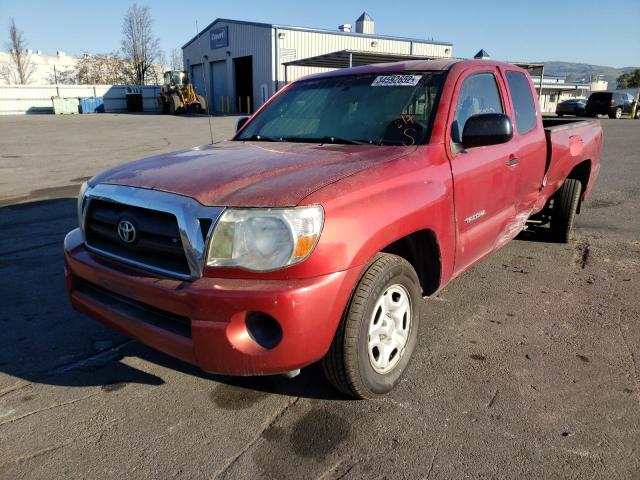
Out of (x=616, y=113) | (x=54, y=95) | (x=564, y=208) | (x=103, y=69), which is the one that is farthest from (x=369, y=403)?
(x=103, y=69)

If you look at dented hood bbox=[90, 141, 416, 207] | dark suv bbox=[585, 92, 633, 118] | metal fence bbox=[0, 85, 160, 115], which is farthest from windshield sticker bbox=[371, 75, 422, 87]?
metal fence bbox=[0, 85, 160, 115]

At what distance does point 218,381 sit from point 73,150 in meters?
14.0

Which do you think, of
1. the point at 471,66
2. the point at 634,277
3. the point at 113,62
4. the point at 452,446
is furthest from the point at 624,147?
the point at 113,62

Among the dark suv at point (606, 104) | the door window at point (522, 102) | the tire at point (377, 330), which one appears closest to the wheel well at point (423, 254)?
the tire at point (377, 330)

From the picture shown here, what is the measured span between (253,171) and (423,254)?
3.81 ft

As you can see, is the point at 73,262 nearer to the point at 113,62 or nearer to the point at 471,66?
the point at 471,66

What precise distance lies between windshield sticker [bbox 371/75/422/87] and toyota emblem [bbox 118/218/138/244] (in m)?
1.97

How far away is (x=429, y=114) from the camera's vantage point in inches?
122

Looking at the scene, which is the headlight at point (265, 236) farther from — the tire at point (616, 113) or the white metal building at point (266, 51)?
the tire at point (616, 113)

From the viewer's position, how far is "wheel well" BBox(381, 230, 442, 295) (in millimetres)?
2824

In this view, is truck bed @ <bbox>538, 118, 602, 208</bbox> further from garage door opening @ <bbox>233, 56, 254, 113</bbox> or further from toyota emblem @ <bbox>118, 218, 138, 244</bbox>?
garage door opening @ <bbox>233, 56, 254, 113</bbox>

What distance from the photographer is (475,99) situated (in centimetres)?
351

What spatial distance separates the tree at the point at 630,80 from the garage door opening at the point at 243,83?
68.6m

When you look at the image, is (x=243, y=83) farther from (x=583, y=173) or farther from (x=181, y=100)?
(x=583, y=173)
